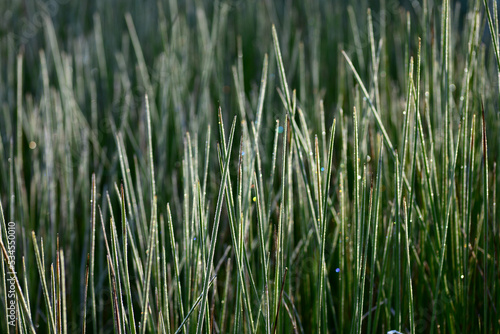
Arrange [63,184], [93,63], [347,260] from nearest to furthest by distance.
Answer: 1. [347,260]
2. [63,184]
3. [93,63]

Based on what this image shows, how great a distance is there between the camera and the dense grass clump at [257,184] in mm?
614

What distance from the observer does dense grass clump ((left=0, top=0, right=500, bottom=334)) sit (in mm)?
614

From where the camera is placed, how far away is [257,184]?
63 cm

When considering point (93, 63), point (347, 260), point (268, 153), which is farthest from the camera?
point (93, 63)

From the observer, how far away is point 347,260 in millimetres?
762

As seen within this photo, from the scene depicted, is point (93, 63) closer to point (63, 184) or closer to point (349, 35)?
point (63, 184)

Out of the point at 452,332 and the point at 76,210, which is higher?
the point at 76,210

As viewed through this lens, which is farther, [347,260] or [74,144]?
[74,144]

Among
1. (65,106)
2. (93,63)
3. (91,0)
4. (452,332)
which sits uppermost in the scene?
(91,0)

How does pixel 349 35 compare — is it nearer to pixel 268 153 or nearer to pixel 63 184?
pixel 268 153

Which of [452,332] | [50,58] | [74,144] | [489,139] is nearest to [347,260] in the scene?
[452,332]

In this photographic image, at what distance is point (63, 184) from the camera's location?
3.50 feet

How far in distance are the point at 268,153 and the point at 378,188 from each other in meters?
0.59

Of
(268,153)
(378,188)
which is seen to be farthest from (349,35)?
(378,188)
